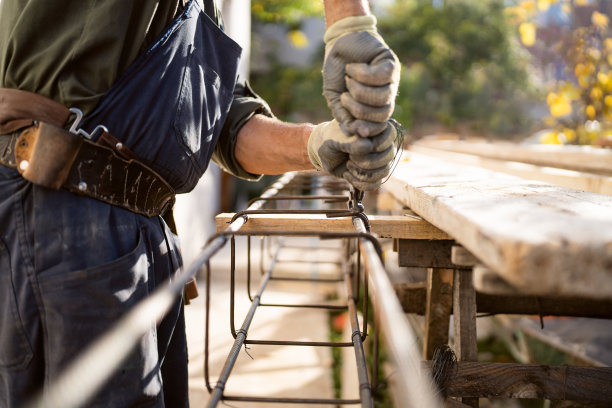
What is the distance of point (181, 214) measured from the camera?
4.86 m

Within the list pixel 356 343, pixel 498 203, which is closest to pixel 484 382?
pixel 356 343

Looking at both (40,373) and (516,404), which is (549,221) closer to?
(40,373)

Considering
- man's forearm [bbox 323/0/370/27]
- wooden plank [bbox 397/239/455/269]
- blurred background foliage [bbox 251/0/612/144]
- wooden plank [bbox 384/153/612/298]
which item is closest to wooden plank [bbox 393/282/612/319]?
wooden plank [bbox 397/239/455/269]

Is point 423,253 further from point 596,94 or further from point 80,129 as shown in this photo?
point 596,94

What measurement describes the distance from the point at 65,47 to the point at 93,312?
2.13 ft

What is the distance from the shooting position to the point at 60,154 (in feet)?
3.95

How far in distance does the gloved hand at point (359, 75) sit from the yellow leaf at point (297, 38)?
13.1 metres

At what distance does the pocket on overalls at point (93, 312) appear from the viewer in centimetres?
121

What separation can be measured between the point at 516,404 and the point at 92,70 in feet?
12.8

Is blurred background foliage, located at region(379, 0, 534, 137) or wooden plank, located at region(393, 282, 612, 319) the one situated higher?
blurred background foliage, located at region(379, 0, 534, 137)

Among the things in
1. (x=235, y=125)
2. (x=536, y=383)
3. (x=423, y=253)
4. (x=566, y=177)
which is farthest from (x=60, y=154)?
(x=566, y=177)

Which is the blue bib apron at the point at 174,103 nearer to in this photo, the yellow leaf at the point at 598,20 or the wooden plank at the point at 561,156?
the wooden plank at the point at 561,156

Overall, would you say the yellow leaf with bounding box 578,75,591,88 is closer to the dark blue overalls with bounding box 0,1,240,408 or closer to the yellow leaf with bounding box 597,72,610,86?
the yellow leaf with bounding box 597,72,610,86

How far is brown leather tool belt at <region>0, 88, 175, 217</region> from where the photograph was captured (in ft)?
3.93
